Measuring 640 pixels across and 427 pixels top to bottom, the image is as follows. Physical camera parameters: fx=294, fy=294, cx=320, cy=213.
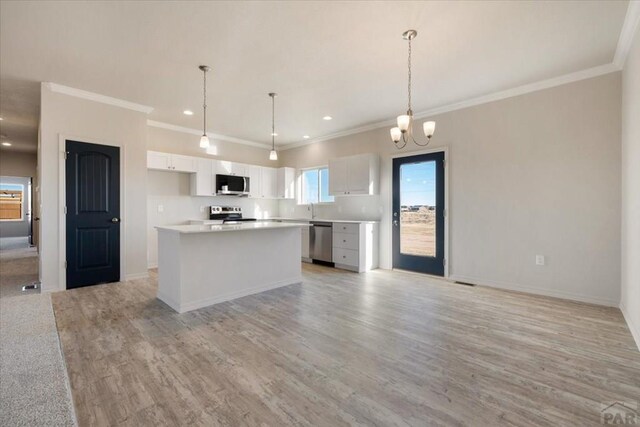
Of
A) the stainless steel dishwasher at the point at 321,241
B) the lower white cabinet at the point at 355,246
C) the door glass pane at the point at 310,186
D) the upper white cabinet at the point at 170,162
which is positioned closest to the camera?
the upper white cabinet at the point at 170,162

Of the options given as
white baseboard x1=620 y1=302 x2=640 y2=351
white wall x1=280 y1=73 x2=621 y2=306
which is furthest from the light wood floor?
white wall x1=280 y1=73 x2=621 y2=306

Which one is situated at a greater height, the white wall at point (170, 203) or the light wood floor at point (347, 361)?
the white wall at point (170, 203)

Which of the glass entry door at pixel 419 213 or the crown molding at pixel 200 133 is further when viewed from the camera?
the crown molding at pixel 200 133

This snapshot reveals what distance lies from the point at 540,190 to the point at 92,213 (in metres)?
6.25

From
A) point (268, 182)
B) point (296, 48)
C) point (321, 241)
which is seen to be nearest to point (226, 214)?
point (268, 182)

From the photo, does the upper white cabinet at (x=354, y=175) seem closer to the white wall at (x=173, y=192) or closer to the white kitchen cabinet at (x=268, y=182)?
the white kitchen cabinet at (x=268, y=182)

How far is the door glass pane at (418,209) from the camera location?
4.95 meters

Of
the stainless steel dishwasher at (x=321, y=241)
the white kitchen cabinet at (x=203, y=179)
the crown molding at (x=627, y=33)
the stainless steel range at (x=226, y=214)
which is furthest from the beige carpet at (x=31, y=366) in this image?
the crown molding at (x=627, y=33)

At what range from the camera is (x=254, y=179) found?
6.88 meters

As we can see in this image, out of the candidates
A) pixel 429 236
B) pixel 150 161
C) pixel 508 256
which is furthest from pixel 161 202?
pixel 508 256

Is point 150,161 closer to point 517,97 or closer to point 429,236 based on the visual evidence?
point 429,236

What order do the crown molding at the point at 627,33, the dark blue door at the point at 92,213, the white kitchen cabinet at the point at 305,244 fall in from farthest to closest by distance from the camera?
the white kitchen cabinet at the point at 305,244 → the dark blue door at the point at 92,213 → the crown molding at the point at 627,33

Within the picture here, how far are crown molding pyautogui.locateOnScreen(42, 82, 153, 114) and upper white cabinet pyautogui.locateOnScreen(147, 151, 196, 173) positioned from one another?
81 centimetres

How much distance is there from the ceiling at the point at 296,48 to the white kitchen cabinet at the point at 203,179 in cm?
146
